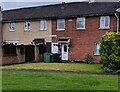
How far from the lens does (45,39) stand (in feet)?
130

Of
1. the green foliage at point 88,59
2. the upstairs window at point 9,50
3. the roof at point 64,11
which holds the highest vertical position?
the roof at point 64,11

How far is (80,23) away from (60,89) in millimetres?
24068

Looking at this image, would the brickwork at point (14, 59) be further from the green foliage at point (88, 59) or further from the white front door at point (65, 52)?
the green foliage at point (88, 59)

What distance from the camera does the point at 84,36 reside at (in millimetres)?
36625

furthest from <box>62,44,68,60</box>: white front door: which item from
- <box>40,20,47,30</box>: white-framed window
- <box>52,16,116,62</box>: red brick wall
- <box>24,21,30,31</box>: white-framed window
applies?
<box>24,21,30,31</box>: white-framed window

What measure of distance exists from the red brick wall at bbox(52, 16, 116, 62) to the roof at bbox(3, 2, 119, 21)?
2.74ft

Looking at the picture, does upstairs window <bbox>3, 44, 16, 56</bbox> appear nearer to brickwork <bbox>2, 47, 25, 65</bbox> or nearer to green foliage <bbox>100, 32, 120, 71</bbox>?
brickwork <bbox>2, 47, 25, 65</bbox>

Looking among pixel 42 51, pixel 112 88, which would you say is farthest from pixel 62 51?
pixel 112 88

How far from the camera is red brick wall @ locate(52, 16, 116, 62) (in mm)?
35562

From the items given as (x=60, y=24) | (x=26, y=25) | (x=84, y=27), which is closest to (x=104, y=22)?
(x=84, y=27)

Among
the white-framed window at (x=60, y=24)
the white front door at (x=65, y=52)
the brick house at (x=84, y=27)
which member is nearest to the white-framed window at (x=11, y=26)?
the brick house at (x=84, y=27)

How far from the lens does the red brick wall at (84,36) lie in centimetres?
3556

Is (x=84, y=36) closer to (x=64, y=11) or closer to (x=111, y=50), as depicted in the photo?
(x=64, y=11)

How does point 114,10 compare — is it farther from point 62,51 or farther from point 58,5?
point 58,5
